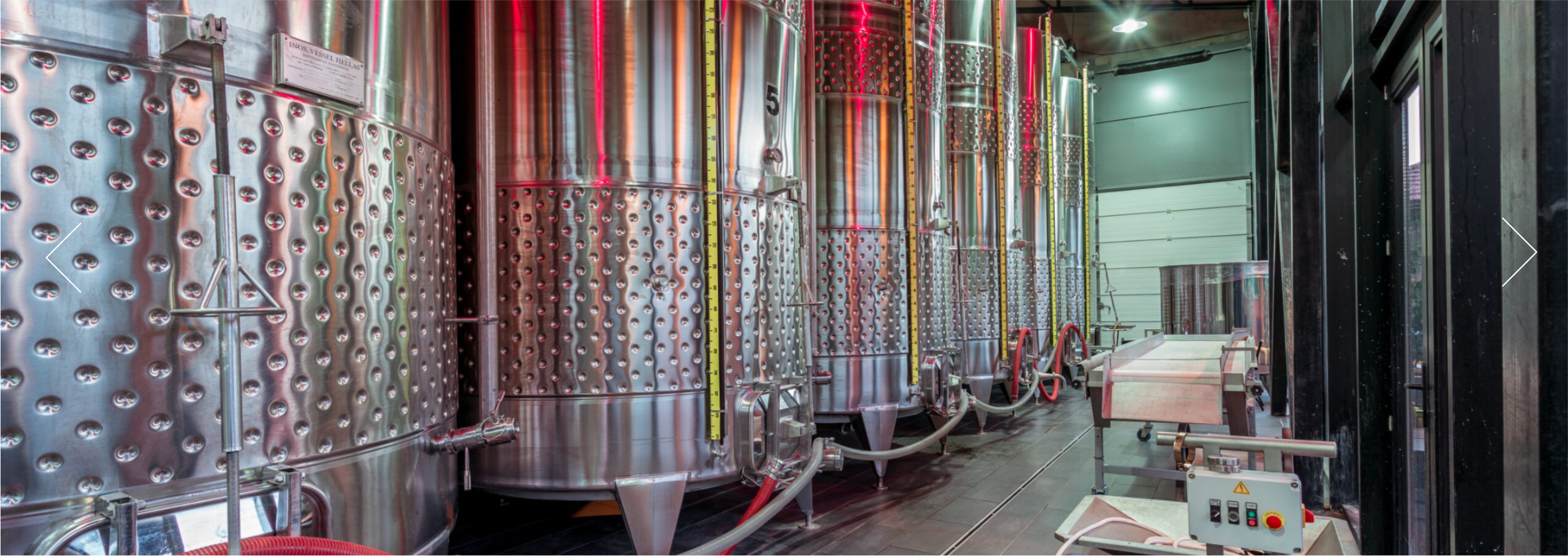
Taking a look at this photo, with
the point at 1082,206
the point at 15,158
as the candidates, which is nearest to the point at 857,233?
the point at 15,158

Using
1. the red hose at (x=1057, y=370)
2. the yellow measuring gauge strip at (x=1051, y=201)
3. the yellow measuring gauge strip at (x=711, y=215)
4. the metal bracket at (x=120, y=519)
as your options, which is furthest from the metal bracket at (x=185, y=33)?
the yellow measuring gauge strip at (x=1051, y=201)

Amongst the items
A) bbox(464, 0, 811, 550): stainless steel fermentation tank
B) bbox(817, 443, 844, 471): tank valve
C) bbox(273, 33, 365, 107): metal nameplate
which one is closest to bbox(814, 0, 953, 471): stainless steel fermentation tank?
bbox(817, 443, 844, 471): tank valve

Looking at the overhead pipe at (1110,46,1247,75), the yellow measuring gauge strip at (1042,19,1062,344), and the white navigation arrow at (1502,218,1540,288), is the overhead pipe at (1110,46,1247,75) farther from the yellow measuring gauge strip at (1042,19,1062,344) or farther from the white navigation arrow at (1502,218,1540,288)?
the white navigation arrow at (1502,218,1540,288)

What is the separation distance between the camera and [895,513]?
4375 millimetres

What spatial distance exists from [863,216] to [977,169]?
8.29ft

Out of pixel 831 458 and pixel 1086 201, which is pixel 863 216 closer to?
pixel 831 458

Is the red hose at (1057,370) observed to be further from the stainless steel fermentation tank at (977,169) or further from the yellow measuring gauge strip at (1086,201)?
the yellow measuring gauge strip at (1086,201)

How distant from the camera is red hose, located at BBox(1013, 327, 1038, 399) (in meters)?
7.86

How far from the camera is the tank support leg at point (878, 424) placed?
5176 millimetres

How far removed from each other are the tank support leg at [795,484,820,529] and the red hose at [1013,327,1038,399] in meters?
4.35

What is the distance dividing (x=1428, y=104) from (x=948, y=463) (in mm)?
4071

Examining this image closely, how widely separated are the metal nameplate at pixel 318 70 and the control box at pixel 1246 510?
7.03ft

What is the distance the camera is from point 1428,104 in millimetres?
2121

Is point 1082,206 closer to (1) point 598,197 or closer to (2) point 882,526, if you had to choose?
(2) point 882,526
